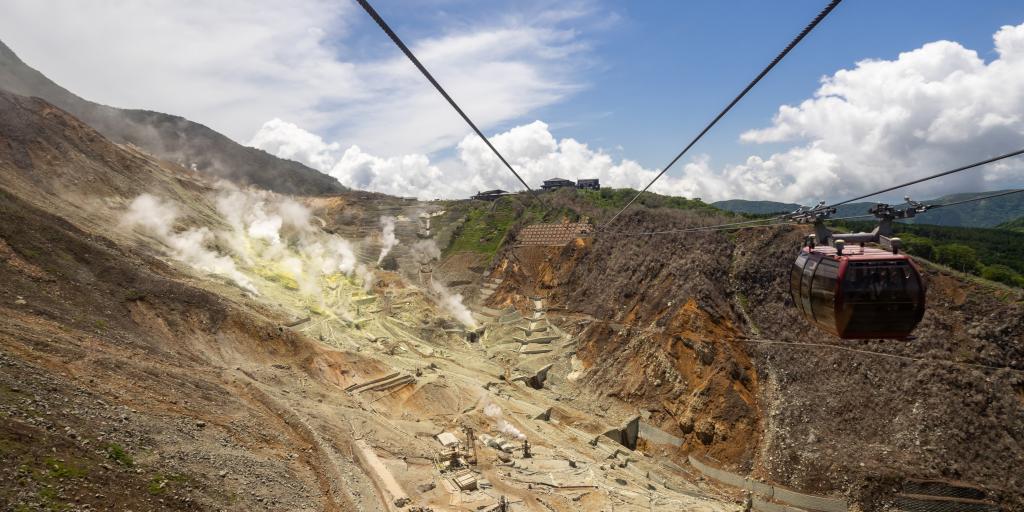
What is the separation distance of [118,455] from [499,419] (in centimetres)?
2002

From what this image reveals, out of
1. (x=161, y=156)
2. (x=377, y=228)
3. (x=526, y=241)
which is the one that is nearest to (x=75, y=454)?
Result: (x=526, y=241)

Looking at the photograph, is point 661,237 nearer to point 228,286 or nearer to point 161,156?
point 228,286

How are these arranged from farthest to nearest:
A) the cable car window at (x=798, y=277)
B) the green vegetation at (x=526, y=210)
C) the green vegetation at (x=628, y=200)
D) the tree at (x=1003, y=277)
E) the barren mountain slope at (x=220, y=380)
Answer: the green vegetation at (x=526, y=210)
the green vegetation at (x=628, y=200)
the tree at (x=1003, y=277)
the barren mountain slope at (x=220, y=380)
the cable car window at (x=798, y=277)

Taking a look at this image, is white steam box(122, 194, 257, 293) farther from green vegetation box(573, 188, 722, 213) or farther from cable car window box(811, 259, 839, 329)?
green vegetation box(573, 188, 722, 213)

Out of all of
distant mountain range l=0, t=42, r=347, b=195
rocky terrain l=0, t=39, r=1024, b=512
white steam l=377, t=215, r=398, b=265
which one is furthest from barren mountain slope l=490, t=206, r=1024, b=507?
distant mountain range l=0, t=42, r=347, b=195

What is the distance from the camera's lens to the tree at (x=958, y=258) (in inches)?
1300

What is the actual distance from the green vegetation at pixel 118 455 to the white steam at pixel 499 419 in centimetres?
1883

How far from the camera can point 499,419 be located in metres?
30.2

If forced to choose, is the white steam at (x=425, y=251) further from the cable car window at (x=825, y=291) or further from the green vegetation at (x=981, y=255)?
the cable car window at (x=825, y=291)

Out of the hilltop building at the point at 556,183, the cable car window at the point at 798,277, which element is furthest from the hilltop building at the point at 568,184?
the cable car window at the point at 798,277

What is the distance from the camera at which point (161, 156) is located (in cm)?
8388

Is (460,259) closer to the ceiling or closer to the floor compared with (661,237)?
closer to the floor

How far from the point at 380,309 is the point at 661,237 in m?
26.6

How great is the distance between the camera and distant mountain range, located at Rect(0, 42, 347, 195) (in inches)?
3268
